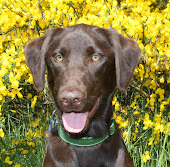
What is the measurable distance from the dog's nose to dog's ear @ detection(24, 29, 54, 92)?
0.61 m

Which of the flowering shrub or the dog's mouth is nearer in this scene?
the dog's mouth

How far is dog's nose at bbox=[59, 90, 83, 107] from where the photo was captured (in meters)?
2.70

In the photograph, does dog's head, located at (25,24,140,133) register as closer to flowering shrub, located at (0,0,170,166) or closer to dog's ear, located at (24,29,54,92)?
dog's ear, located at (24,29,54,92)

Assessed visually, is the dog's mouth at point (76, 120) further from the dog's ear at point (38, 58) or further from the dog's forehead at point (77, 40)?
the dog's forehead at point (77, 40)

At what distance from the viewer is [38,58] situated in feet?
11.0

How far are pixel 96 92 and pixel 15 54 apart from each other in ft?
4.44

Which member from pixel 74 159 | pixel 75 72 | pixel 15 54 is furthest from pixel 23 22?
pixel 74 159

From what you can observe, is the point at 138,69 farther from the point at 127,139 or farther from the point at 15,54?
the point at 15,54

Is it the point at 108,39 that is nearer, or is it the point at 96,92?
the point at 96,92

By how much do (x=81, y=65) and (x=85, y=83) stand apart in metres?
0.21

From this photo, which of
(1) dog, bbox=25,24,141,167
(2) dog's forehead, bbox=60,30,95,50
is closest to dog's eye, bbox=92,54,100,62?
(1) dog, bbox=25,24,141,167

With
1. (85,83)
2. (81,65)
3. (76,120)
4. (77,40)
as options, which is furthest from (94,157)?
(77,40)

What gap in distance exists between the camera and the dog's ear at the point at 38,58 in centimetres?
330

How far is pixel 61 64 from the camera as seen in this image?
3.11 metres
